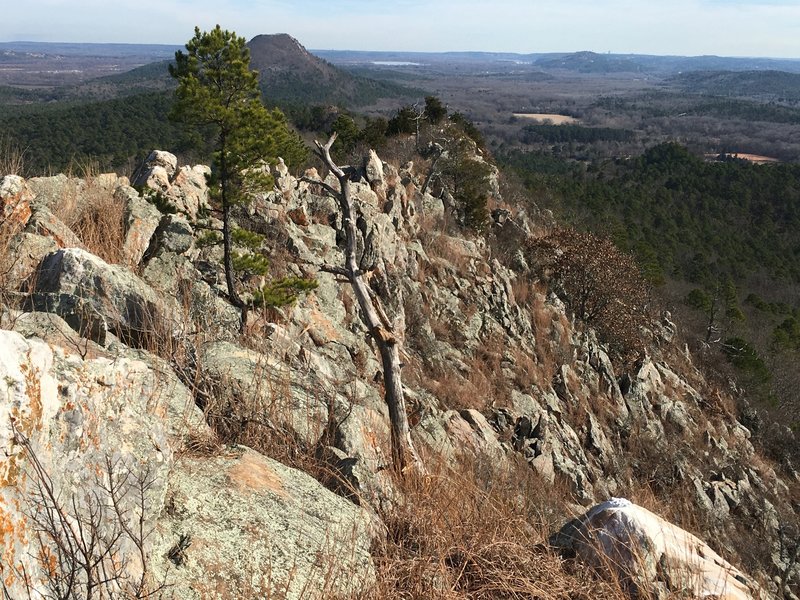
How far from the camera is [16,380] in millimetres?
2047

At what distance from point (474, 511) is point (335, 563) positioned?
3.12 feet

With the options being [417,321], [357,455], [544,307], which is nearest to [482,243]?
[544,307]

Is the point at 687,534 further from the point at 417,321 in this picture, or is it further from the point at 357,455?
the point at 417,321

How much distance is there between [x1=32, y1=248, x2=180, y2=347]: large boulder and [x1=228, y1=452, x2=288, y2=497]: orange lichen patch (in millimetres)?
1163

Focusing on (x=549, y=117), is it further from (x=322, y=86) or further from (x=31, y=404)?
(x=31, y=404)

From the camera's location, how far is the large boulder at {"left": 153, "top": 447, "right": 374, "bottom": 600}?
2.40m

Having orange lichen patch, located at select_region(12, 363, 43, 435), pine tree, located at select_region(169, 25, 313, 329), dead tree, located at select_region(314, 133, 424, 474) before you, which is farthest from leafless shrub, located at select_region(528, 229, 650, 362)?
orange lichen patch, located at select_region(12, 363, 43, 435)

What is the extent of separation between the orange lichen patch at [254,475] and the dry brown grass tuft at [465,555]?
2.22ft

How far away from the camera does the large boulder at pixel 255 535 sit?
2.40 meters

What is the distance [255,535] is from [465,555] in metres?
1.08

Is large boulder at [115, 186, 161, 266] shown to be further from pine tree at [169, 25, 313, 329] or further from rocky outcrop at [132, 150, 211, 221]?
pine tree at [169, 25, 313, 329]

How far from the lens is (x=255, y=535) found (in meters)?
2.68

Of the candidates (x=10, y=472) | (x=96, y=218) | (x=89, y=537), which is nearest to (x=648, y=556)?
(x=89, y=537)

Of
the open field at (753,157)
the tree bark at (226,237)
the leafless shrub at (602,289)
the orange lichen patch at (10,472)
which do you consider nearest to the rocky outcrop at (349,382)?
the orange lichen patch at (10,472)
